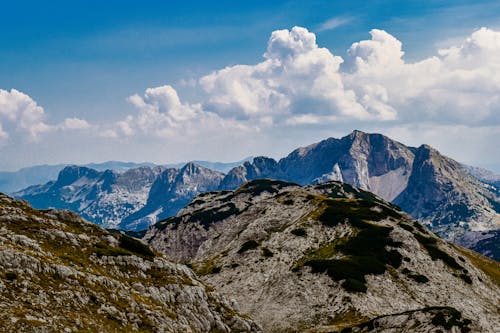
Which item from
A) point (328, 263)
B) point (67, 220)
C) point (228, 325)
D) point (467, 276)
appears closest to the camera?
point (228, 325)

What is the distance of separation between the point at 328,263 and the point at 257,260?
60.3 ft

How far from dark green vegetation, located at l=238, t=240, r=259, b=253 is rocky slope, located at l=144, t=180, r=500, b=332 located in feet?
1.77

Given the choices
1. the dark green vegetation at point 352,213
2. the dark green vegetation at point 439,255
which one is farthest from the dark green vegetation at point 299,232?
the dark green vegetation at point 439,255

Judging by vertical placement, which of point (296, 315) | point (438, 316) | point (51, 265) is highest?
point (51, 265)

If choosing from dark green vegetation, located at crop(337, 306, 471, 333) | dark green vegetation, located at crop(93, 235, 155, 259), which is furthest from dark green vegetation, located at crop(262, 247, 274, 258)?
dark green vegetation, located at crop(93, 235, 155, 259)

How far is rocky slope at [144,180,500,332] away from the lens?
78.2 m

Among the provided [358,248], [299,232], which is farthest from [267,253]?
[358,248]

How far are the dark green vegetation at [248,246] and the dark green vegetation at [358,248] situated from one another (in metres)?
16.9

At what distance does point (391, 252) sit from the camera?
10750 cm

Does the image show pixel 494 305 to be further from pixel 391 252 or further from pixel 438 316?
pixel 438 316

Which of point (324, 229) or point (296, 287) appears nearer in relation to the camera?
point (296, 287)

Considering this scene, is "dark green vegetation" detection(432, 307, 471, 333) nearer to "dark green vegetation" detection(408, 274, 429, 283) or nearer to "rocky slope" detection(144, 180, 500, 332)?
"rocky slope" detection(144, 180, 500, 332)

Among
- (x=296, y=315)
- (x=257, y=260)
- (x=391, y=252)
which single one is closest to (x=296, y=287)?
(x=296, y=315)

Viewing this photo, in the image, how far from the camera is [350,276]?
91875mm
